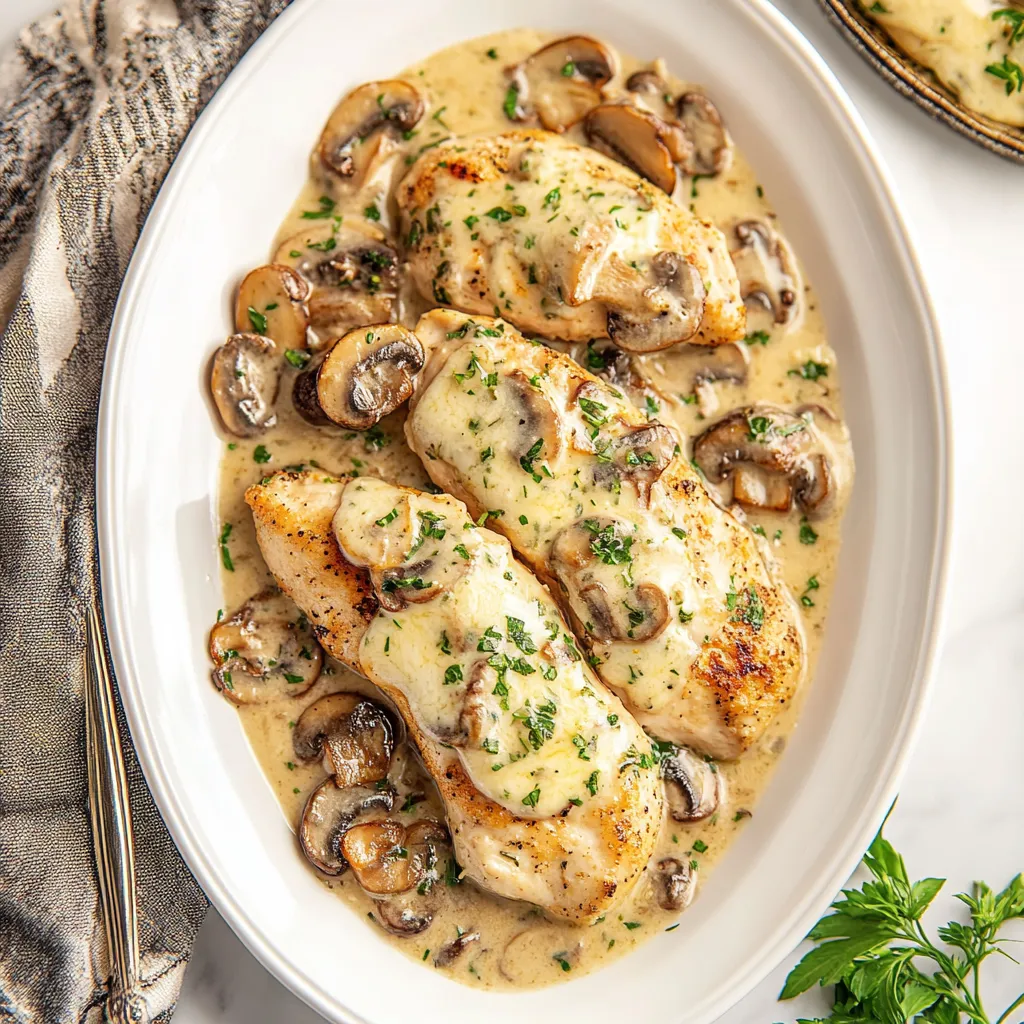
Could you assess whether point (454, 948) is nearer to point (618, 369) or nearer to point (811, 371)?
point (618, 369)

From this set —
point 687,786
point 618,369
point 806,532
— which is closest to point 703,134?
point 618,369

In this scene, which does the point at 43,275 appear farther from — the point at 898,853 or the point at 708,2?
the point at 898,853

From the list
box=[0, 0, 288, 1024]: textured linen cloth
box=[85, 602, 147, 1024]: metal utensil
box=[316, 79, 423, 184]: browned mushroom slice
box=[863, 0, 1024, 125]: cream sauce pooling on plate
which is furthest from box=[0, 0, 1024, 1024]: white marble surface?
box=[85, 602, 147, 1024]: metal utensil

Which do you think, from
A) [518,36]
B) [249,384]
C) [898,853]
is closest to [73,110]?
[249,384]

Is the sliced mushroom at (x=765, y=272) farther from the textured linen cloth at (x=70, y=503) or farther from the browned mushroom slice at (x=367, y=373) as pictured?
the textured linen cloth at (x=70, y=503)

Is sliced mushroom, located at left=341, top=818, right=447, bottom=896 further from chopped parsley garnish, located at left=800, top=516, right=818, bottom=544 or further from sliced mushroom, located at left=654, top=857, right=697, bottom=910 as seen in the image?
chopped parsley garnish, located at left=800, top=516, right=818, bottom=544

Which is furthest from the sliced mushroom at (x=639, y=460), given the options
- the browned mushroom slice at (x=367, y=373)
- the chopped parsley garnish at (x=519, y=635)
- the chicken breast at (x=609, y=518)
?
the browned mushroom slice at (x=367, y=373)
